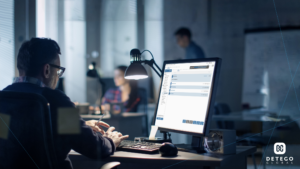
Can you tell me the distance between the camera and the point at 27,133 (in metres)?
0.95

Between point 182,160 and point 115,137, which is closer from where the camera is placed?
point 182,160

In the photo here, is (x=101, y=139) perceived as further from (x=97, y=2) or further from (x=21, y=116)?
(x=97, y=2)

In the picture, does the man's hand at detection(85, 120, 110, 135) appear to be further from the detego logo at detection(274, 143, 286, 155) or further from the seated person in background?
the seated person in background

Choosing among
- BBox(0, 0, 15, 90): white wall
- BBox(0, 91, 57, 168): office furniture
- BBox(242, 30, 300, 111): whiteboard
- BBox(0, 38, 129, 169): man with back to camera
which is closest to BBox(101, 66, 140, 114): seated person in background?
BBox(0, 0, 15, 90): white wall

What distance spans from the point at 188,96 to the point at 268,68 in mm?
3494

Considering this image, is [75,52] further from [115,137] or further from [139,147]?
[139,147]

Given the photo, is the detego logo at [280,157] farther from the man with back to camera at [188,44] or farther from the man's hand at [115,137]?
the man with back to camera at [188,44]

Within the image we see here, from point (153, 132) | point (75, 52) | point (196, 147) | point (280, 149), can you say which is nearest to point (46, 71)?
point (153, 132)

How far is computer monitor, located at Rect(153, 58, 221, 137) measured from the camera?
1133 mm

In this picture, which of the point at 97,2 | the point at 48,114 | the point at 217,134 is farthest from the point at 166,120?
the point at 97,2

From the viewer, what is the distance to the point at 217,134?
1129 millimetres

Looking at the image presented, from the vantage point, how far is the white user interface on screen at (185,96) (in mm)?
1153

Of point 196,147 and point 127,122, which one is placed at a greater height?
point 196,147

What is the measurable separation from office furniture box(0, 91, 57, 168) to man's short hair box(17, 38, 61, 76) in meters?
0.23
